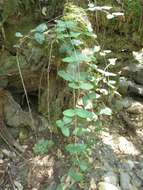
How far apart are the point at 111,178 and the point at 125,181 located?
91 mm

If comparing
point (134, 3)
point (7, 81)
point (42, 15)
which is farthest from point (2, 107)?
point (134, 3)

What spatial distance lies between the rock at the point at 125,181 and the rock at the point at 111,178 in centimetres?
4

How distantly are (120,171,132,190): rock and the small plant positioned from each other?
18.3 inches

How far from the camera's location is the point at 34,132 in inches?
89.2

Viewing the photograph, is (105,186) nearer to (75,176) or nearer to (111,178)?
(111,178)

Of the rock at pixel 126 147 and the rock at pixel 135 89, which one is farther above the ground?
the rock at pixel 135 89

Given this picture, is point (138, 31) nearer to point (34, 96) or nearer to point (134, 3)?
point (134, 3)

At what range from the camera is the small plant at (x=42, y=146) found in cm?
202

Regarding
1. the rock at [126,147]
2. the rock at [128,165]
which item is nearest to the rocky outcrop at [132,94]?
the rock at [126,147]

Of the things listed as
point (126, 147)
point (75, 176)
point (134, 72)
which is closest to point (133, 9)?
point (134, 72)

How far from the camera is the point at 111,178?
7.11 feet

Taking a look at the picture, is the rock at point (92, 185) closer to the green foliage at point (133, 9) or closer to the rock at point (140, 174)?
the rock at point (140, 174)

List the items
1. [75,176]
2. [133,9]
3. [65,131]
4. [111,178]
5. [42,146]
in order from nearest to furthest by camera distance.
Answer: [65,131], [75,176], [42,146], [111,178], [133,9]

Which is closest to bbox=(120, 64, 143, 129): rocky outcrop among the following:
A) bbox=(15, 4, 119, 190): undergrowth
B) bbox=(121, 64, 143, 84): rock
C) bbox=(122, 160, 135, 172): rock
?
bbox=(121, 64, 143, 84): rock
